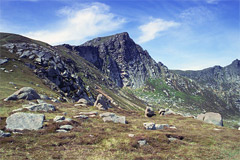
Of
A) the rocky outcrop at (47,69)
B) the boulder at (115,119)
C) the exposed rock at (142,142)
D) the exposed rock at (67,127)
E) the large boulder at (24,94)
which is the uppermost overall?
the rocky outcrop at (47,69)

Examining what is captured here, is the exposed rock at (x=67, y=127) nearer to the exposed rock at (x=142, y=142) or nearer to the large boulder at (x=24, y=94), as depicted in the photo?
the exposed rock at (x=142, y=142)

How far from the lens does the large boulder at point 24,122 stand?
1862 cm

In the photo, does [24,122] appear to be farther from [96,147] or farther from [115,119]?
[115,119]

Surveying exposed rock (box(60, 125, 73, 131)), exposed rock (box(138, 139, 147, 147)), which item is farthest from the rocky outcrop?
exposed rock (box(138, 139, 147, 147))

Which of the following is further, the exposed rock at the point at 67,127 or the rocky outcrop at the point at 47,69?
the rocky outcrop at the point at 47,69

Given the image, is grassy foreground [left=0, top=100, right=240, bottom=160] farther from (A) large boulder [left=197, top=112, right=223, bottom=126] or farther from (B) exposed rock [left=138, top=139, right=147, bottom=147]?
(A) large boulder [left=197, top=112, right=223, bottom=126]

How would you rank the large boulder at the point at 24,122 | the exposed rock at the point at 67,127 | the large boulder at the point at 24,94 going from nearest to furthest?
the large boulder at the point at 24,122
the exposed rock at the point at 67,127
the large boulder at the point at 24,94

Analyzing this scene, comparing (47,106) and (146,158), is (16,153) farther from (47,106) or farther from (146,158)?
(47,106)

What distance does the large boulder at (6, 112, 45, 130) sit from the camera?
18622mm

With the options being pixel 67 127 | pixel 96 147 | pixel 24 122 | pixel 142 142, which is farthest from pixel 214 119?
pixel 24 122

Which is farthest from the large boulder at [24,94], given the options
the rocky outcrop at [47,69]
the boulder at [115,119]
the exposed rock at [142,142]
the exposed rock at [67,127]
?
the rocky outcrop at [47,69]

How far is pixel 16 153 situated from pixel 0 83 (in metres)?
41.0

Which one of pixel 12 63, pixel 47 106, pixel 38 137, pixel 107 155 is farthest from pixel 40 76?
pixel 107 155

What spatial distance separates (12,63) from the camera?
6372 centimetres
